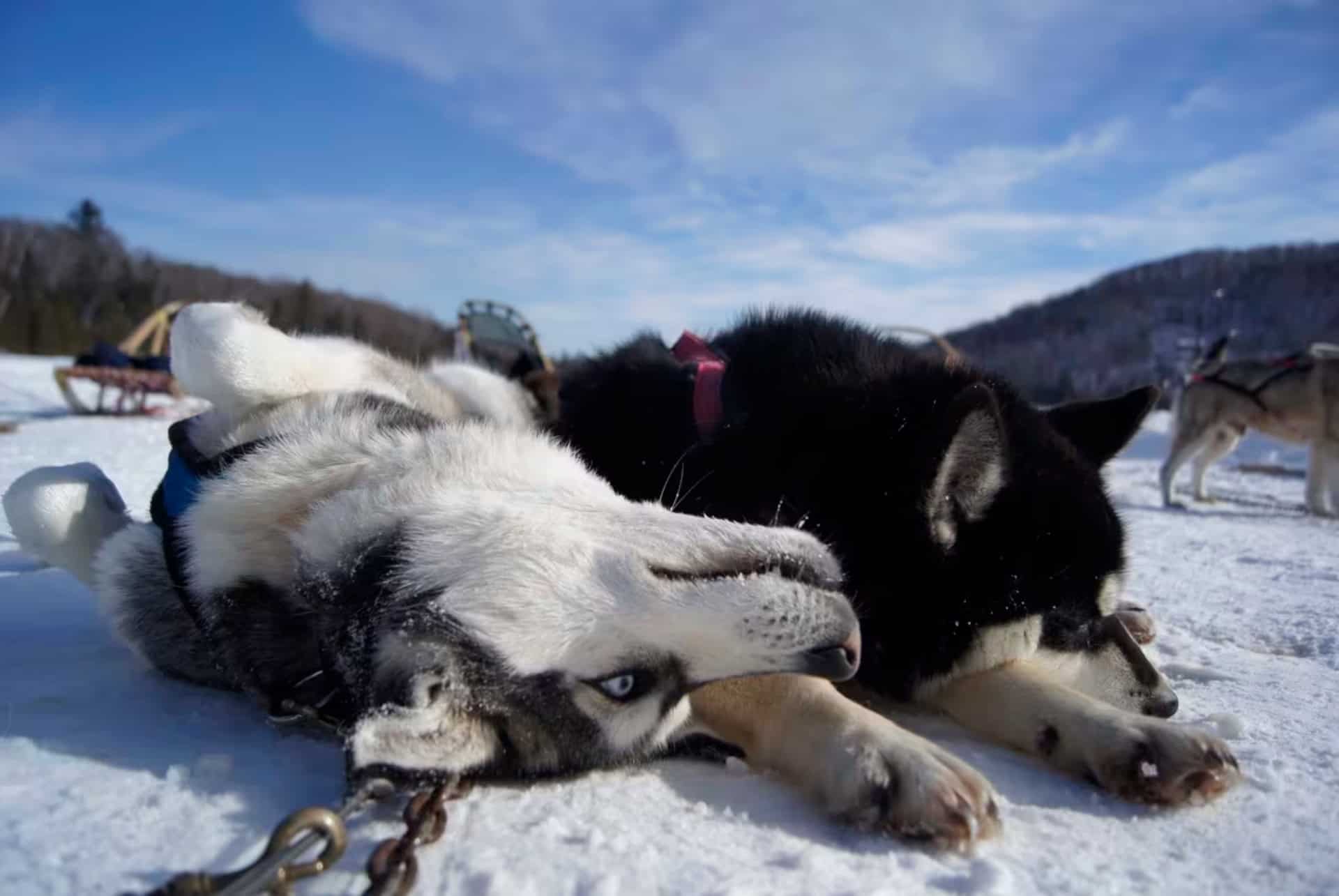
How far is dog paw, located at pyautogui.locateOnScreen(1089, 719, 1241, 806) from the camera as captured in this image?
5.52 ft

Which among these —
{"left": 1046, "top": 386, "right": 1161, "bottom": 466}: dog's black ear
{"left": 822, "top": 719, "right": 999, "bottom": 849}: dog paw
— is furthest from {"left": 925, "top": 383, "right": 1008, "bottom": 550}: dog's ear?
{"left": 1046, "top": 386, "right": 1161, "bottom": 466}: dog's black ear

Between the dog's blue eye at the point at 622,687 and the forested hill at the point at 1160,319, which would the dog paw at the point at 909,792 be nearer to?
the dog's blue eye at the point at 622,687

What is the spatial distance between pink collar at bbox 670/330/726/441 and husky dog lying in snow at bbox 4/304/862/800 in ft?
1.69

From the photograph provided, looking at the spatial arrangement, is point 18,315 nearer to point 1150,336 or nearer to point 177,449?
point 177,449

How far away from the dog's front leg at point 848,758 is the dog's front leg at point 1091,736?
385 mm

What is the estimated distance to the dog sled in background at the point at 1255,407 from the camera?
11477 millimetres

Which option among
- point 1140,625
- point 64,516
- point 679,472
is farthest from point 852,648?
point 64,516

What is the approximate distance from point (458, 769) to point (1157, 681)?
72.4 inches

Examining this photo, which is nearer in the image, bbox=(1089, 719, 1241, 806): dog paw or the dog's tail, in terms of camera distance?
bbox=(1089, 719, 1241, 806): dog paw

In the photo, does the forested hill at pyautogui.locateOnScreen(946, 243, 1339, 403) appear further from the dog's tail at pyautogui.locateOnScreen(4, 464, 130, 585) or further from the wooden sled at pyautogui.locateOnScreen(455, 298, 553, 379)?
the dog's tail at pyautogui.locateOnScreen(4, 464, 130, 585)

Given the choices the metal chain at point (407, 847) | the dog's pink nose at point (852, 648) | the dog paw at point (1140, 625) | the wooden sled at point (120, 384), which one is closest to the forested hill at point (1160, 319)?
the wooden sled at point (120, 384)

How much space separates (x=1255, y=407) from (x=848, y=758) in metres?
13.4

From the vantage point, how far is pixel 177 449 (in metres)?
2.21

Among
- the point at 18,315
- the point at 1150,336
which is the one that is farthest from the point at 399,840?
the point at 1150,336
